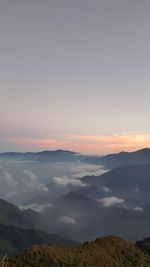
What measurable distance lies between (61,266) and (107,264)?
58.0 feet

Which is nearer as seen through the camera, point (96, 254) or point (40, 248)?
point (40, 248)

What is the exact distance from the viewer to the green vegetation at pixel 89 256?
299 feet

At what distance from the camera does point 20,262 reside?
283 feet

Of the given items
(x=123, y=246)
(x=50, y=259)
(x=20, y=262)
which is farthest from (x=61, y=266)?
(x=123, y=246)

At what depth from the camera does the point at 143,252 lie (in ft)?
421

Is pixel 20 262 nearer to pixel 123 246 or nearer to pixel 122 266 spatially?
pixel 122 266

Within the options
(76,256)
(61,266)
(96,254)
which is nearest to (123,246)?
(96,254)

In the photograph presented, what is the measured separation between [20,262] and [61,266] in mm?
13791

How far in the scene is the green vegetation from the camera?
9106cm

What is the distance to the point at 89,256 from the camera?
4080 inches

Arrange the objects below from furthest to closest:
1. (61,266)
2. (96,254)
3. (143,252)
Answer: (143,252) → (96,254) → (61,266)

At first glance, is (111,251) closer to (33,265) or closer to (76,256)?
(76,256)

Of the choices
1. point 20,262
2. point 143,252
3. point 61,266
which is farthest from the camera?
point 143,252

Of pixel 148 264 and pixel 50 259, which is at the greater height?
pixel 50 259
